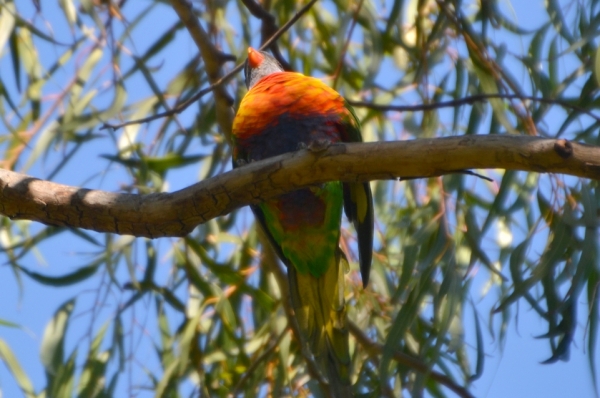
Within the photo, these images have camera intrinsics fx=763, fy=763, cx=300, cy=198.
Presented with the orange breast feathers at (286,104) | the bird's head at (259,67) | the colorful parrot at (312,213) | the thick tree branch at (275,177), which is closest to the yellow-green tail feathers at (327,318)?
the colorful parrot at (312,213)

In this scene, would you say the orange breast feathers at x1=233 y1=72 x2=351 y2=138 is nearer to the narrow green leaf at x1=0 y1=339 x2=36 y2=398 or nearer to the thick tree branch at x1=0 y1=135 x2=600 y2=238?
the thick tree branch at x1=0 y1=135 x2=600 y2=238

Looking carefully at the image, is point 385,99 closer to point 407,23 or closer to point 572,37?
point 407,23

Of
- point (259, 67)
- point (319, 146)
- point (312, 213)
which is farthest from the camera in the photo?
point (259, 67)

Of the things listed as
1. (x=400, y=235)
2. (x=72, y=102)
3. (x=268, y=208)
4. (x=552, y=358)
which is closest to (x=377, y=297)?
(x=400, y=235)

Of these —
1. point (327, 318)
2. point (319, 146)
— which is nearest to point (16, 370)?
point (327, 318)

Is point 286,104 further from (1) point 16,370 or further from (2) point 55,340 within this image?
(1) point 16,370

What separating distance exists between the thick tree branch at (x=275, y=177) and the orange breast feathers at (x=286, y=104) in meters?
0.74

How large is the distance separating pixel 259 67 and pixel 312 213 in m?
1.03

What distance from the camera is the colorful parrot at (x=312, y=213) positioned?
2.44 m

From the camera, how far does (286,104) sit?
8.39ft

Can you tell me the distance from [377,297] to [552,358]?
0.91m

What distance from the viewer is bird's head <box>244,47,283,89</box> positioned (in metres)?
3.22

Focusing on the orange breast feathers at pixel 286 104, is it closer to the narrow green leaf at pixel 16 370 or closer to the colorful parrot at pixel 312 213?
the colorful parrot at pixel 312 213

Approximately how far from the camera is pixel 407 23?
333cm
